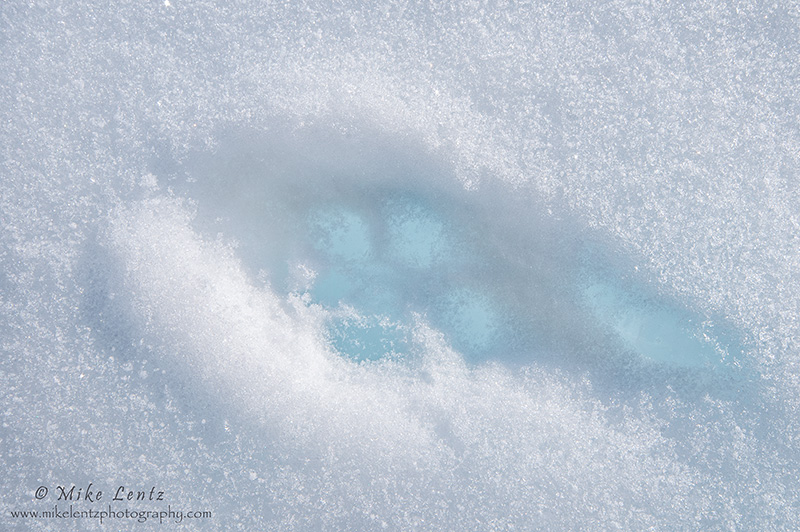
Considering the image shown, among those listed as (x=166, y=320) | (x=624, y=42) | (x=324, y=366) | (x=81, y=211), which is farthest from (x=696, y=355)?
(x=81, y=211)

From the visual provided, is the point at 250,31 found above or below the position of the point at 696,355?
above

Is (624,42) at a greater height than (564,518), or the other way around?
(624,42)

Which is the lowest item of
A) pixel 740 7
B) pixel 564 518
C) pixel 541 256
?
pixel 564 518

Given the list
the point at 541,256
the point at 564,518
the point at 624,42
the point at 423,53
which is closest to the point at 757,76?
the point at 624,42

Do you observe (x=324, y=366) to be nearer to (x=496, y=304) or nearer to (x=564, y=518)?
(x=496, y=304)

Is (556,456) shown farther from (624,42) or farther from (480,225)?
(624,42)

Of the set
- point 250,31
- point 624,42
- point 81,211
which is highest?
point 624,42
